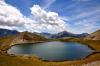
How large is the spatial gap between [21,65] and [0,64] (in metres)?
8.60

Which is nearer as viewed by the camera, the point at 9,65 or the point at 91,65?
the point at 91,65

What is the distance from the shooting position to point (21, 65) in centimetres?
6894

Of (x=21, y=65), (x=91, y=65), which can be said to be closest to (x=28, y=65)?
(x=21, y=65)

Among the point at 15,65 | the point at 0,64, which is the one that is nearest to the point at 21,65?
the point at 15,65

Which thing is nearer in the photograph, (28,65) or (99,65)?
(99,65)

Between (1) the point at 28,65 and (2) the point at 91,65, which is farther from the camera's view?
A: (1) the point at 28,65

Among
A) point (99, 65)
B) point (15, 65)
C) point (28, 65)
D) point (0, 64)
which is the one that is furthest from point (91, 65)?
point (0, 64)

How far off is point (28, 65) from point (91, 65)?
25.4m

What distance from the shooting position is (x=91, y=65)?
5944cm

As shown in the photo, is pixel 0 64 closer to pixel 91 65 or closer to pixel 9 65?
pixel 9 65

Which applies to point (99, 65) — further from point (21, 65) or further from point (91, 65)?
point (21, 65)

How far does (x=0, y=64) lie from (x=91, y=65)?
3602 centimetres

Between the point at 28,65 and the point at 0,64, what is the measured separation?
11371mm

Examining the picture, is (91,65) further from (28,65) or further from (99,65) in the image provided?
(28,65)
